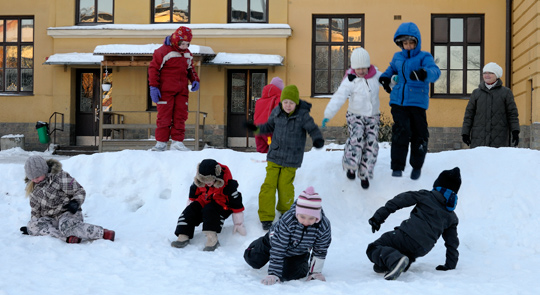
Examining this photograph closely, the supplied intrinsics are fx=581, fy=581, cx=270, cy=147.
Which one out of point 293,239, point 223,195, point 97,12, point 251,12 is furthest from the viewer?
point 97,12

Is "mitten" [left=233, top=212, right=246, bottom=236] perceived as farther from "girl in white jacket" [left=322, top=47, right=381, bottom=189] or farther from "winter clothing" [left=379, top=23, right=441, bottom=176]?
"winter clothing" [left=379, top=23, right=441, bottom=176]

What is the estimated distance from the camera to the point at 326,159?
302 inches

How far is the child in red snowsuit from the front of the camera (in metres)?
8.53

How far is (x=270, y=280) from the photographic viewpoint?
4539 millimetres

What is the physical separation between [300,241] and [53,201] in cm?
267

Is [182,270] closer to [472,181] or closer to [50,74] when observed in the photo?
[472,181]

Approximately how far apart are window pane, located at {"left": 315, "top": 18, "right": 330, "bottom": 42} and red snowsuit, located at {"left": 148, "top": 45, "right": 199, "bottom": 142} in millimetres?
8401

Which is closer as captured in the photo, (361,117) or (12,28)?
(361,117)

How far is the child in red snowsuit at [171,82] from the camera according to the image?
853cm

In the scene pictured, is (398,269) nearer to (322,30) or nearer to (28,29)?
(322,30)

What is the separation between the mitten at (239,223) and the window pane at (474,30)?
1242 centimetres

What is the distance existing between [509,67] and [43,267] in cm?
1426

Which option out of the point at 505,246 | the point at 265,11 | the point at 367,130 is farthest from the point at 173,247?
the point at 265,11

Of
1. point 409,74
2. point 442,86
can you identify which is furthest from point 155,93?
point 442,86
